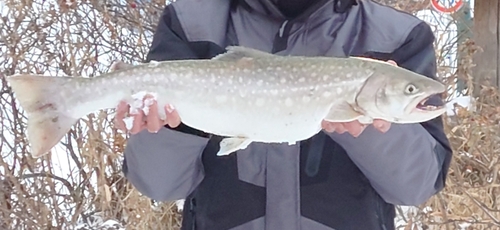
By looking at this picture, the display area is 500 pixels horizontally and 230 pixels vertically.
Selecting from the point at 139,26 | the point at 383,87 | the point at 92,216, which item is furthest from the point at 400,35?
the point at 92,216

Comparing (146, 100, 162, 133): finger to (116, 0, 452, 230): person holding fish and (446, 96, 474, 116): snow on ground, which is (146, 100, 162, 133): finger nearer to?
(116, 0, 452, 230): person holding fish

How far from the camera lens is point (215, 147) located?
1701 mm

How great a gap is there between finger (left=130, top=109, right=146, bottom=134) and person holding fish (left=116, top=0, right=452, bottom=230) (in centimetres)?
10

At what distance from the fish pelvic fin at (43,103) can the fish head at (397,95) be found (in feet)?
1.97

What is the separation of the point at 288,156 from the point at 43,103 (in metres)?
0.54

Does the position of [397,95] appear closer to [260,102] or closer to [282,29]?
[260,102]

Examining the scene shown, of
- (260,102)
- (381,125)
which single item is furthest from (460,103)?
(260,102)

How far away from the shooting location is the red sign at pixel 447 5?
11.5 feet

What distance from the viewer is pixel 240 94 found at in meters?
1.43

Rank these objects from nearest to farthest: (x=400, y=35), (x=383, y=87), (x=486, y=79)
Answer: (x=383, y=87), (x=400, y=35), (x=486, y=79)

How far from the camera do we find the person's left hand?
1.44 m

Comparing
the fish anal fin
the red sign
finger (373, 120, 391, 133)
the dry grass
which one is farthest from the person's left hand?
the red sign

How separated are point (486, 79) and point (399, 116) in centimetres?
261

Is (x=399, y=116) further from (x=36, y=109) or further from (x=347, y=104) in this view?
(x=36, y=109)
